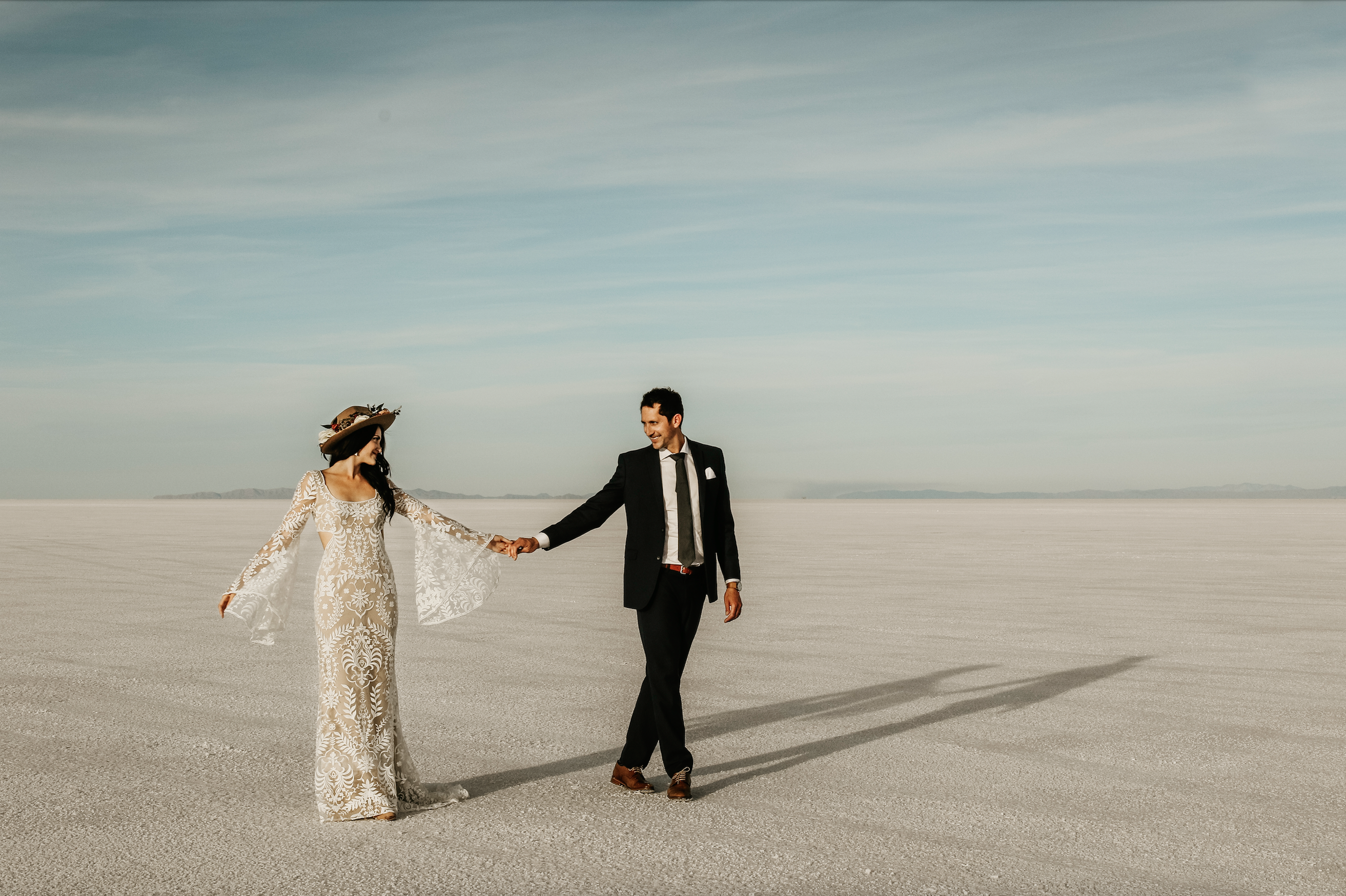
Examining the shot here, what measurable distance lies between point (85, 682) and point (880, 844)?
21.7ft

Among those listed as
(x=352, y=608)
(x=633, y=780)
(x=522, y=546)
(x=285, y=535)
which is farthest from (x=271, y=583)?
A: (x=633, y=780)

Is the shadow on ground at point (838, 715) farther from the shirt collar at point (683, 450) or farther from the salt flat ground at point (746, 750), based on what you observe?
the shirt collar at point (683, 450)

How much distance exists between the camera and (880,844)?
5.09 m

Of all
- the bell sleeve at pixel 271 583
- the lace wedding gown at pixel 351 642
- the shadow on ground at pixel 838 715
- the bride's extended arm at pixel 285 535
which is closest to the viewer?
the lace wedding gown at pixel 351 642

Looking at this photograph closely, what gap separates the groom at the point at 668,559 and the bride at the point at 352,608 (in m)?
0.77

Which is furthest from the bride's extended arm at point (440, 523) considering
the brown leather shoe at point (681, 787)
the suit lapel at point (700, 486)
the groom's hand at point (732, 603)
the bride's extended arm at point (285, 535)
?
the brown leather shoe at point (681, 787)

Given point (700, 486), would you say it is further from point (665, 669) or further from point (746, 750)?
point (746, 750)

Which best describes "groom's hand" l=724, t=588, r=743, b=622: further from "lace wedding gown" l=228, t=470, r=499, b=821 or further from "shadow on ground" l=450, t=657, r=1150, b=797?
"lace wedding gown" l=228, t=470, r=499, b=821

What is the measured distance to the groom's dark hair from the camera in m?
5.96

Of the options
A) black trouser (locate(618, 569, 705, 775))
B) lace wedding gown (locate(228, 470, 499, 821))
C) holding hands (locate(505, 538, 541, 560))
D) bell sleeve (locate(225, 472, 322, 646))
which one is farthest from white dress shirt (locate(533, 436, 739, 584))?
bell sleeve (locate(225, 472, 322, 646))

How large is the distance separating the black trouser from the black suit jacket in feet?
0.25

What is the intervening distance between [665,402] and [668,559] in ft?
2.57

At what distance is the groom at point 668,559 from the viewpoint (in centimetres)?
586

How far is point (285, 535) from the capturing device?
19.3 feet
